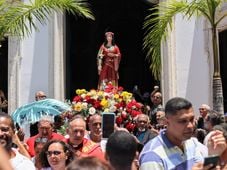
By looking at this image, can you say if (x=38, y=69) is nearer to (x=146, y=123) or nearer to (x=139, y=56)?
(x=139, y=56)

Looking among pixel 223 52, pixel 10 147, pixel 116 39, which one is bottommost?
pixel 10 147

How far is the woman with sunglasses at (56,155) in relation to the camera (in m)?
5.05

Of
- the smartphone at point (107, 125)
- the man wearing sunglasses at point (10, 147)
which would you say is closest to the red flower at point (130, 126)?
the smartphone at point (107, 125)

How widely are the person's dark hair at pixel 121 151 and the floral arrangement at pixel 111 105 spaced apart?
5.51 metres

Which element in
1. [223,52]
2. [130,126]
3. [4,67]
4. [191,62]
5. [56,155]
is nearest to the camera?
[56,155]

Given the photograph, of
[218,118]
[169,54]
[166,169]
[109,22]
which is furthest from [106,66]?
[166,169]

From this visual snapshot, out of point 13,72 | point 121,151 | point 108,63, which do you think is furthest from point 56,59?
point 121,151

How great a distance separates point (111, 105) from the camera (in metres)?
9.78

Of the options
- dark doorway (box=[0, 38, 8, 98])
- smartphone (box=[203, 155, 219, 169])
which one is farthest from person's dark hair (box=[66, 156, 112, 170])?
dark doorway (box=[0, 38, 8, 98])

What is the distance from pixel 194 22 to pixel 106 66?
2.55 metres

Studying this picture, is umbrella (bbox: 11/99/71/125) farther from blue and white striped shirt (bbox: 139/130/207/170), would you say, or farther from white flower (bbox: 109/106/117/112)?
blue and white striped shirt (bbox: 139/130/207/170)

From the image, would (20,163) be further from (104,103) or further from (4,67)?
(4,67)

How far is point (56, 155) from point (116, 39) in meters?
13.1

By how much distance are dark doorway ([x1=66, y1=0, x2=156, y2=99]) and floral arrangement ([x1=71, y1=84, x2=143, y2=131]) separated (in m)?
6.83
